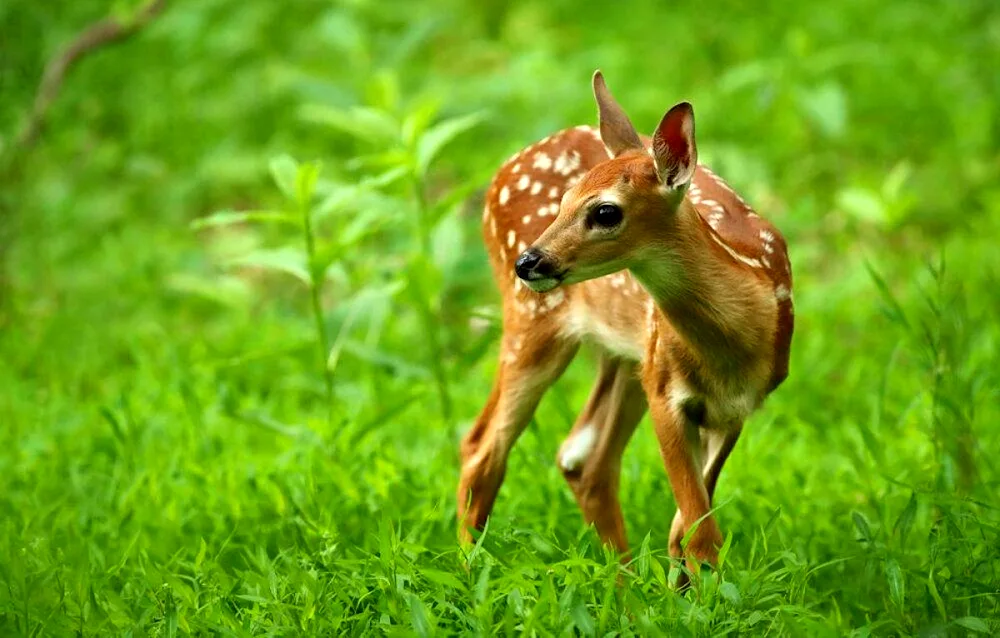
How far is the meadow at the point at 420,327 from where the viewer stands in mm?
3988

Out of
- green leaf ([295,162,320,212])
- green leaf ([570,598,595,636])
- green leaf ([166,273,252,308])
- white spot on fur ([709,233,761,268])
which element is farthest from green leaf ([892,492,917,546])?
green leaf ([166,273,252,308])

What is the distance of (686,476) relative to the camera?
4.03 metres

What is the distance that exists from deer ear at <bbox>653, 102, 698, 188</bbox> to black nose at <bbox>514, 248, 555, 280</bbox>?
0.38 m

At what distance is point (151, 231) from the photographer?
8586 millimetres

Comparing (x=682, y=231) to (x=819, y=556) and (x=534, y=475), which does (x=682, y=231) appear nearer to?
(x=819, y=556)

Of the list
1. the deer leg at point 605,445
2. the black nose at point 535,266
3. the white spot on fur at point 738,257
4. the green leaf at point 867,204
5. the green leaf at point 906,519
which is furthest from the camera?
the green leaf at point 867,204

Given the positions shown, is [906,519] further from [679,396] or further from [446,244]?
[446,244]

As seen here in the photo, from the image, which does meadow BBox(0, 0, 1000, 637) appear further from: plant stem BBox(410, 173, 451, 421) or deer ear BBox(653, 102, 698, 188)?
deer ear BBox(653, 102, 698, 188)

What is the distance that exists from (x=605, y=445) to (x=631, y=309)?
1.86 feet

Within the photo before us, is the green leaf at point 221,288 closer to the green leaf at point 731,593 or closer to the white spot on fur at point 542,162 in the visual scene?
the white spot on fur at point 542,162

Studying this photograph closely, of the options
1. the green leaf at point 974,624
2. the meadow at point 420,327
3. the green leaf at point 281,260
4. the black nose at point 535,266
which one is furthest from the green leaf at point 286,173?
the green leaf at point 974,624

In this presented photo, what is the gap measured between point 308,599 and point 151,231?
5.15 meters

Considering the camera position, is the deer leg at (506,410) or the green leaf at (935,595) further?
the deer leg at (506,410)

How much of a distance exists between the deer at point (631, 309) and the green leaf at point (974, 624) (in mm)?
680
